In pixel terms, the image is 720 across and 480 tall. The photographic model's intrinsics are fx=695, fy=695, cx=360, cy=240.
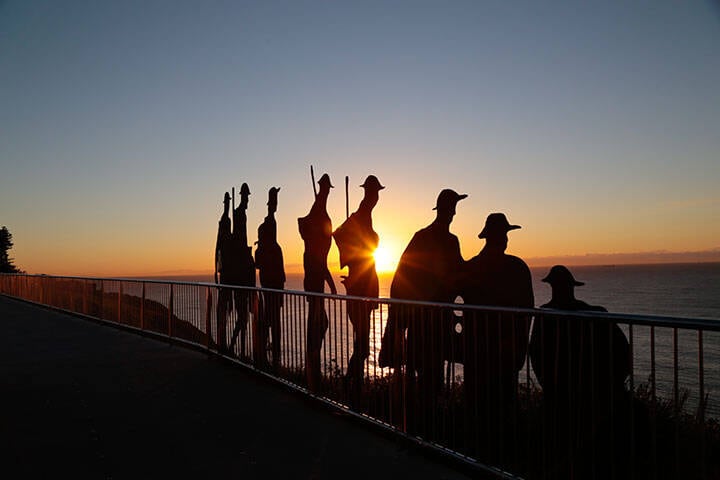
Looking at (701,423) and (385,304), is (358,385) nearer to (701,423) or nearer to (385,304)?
(385,304)

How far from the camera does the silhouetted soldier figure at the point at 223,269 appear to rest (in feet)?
36.1

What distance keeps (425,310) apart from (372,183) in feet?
13.7

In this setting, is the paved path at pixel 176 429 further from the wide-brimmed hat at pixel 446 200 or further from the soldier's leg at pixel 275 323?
the wide-brimmed hat at pixel 446 200

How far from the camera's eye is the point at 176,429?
6.46 m

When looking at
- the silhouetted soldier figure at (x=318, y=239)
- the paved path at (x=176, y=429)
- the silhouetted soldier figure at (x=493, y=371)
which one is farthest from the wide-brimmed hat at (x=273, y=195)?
the silhouetted soldier figure at (x=493, y=371)

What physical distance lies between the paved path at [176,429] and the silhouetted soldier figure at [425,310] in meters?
0.54

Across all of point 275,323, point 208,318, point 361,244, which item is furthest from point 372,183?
point 208,318

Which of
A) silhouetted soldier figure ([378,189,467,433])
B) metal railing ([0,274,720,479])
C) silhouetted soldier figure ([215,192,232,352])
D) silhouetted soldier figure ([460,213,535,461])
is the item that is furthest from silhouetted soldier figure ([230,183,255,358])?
silhouetted soldier figure ([460,213,535,461])

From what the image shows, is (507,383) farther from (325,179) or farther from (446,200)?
(325,179)

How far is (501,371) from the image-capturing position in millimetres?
5234

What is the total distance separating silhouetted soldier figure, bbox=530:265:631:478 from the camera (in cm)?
430

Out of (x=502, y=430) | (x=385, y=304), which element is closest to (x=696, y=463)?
(x=502, y=430)

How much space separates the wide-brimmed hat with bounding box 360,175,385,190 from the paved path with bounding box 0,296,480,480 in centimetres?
301

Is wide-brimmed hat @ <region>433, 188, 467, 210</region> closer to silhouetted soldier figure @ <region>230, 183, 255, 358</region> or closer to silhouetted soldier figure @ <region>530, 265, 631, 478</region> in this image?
silhouetted soldier figure @ <region>530, 265, 631, 478</region>
